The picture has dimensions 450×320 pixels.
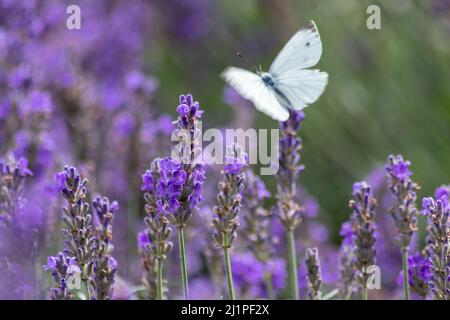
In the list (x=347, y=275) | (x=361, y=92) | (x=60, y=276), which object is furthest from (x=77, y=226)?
(x=361, y=92)

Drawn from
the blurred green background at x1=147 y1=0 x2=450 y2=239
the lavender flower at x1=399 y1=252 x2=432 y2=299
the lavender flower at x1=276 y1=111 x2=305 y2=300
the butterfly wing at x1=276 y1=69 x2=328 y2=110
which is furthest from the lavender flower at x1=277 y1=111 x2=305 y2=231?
the blurred green background at x1=147 y1=0 x2=450 y2=239

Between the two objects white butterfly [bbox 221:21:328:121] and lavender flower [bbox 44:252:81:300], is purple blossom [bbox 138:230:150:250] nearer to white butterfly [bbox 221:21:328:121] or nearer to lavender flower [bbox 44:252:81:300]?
lavender flower [bbox 44:252:81:300]

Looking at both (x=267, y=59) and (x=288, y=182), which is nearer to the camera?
(x=288, y=182)

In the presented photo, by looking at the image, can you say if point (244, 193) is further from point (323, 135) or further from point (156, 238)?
point (323, 135)

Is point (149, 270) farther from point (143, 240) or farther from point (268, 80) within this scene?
point (268, 80)

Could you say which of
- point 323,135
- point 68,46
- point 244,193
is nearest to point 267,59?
point 323,135

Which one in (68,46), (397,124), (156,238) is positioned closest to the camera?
(156,238)
